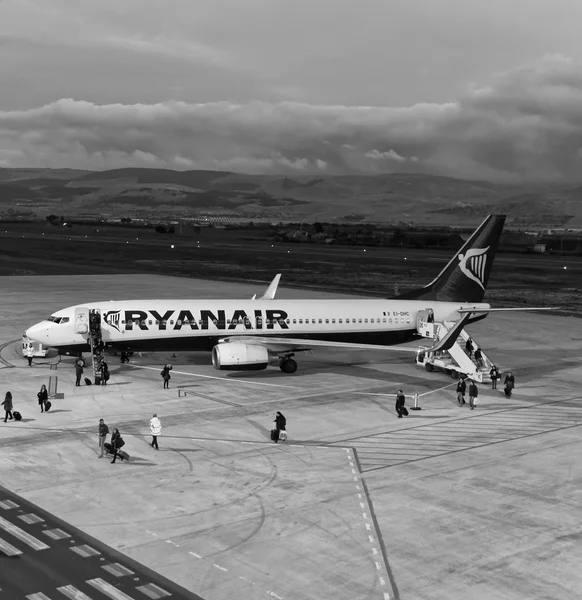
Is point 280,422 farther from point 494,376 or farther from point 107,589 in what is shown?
point 494,376

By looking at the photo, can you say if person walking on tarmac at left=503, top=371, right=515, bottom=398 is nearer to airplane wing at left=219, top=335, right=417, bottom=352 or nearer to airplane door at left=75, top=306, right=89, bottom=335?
airplane wing at left=219, top=335, right=417, bottom=352

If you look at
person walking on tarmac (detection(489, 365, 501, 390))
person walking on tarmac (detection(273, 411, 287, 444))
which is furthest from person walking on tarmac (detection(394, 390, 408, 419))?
person walking on tarmac (detection(489, 365, 501, 390))

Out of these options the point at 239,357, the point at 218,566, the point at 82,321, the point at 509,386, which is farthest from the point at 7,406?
the point at 509,386

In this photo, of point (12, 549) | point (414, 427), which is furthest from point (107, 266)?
point (12, 549)

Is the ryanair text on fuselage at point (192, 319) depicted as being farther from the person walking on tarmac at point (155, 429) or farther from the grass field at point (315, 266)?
the grass field at point (315, 266)

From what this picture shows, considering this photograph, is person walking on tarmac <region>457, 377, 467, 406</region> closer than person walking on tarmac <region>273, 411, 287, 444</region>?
No

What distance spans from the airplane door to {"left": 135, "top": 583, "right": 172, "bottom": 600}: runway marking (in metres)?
30.6

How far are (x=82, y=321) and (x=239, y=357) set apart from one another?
10916mm

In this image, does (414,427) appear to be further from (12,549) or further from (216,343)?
(12,549)

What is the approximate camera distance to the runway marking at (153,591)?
67.8 ft

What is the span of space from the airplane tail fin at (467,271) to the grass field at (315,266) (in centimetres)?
3242

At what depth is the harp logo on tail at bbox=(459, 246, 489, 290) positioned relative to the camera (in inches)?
2223

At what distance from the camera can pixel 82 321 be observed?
49906mm

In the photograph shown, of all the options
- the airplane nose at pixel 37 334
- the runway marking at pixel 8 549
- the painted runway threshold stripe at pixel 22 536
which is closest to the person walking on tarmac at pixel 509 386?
the airplane nose at pixel 37 334
